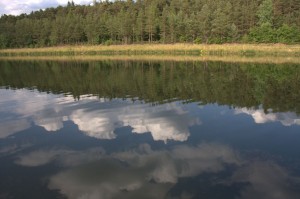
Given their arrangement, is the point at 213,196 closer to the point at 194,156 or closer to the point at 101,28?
the point at 194,156

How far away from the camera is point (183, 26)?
91938mm

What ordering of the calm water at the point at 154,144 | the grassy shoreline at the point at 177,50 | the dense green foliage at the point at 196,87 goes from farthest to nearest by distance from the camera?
1. the grassy shoreline at the point at 177,50
2. the dense green foliage at the point at 196,87
3. the calm water at the point at 154,144

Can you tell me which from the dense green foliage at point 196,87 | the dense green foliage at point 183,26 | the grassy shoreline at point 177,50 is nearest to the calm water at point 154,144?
the dense green foliage at point 196,87

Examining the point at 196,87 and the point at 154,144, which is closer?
the point at 154,144

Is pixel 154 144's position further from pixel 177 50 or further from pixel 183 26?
pixel 183 26

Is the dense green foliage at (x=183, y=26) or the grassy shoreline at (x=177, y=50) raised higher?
the dense green foliage at (x=183, y=26)

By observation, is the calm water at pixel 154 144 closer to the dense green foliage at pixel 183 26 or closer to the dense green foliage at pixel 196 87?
the dense green foliage at pixel 196 87

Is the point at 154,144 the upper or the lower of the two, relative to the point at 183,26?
lower

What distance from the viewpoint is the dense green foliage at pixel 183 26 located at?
82.9 meters

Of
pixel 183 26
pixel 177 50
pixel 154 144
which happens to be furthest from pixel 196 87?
pixel 183 26

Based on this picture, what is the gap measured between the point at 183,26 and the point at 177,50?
17732 millimetres

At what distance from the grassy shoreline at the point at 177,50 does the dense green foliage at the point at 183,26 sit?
27.9ft

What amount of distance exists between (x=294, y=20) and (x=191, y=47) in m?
28.2

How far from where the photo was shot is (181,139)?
48.5 ft
